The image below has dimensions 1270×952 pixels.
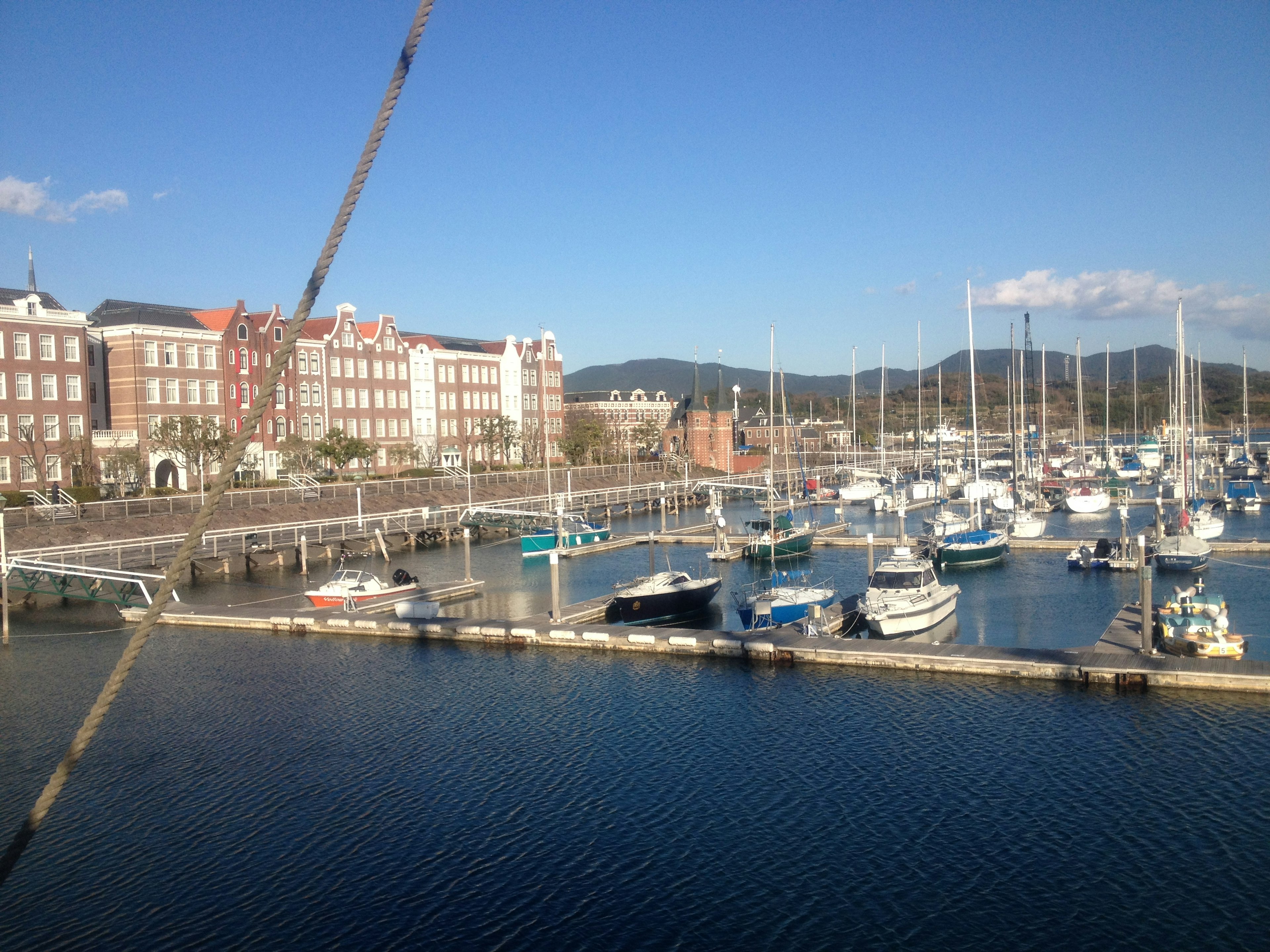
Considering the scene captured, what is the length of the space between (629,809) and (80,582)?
85.9 feet

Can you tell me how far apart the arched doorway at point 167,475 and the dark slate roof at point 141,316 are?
7849mm

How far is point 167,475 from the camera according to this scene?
58.3 meters

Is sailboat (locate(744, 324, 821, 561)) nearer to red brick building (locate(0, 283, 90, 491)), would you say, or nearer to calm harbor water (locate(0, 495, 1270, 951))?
calm harbor water (locate(0, 495, 1270, 951))

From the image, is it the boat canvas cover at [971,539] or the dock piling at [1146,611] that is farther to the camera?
the boat canvas cover at [971,539]

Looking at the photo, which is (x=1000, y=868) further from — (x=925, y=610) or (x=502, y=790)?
(x=925, y=610)

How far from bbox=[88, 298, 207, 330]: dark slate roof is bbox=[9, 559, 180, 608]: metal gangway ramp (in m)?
26.3

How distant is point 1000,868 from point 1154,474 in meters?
76.6

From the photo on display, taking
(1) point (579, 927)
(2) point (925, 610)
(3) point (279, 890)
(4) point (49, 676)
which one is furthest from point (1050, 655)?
(4) point (49, 676)

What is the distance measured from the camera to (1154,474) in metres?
80.2

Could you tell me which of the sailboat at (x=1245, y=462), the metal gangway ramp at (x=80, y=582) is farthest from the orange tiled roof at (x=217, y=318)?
the sailboat at (x=1245, y=462)

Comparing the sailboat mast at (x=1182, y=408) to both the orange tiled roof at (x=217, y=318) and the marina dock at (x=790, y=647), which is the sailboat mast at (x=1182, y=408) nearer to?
the marina dock at (x=790, y=647)

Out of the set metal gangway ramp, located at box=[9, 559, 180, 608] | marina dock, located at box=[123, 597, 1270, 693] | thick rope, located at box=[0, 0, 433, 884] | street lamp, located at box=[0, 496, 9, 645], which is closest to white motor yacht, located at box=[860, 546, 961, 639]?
marina dock, located at box=[123, 597, 1270, 693]

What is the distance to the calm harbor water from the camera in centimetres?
1210

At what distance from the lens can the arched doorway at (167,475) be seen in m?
57.6
